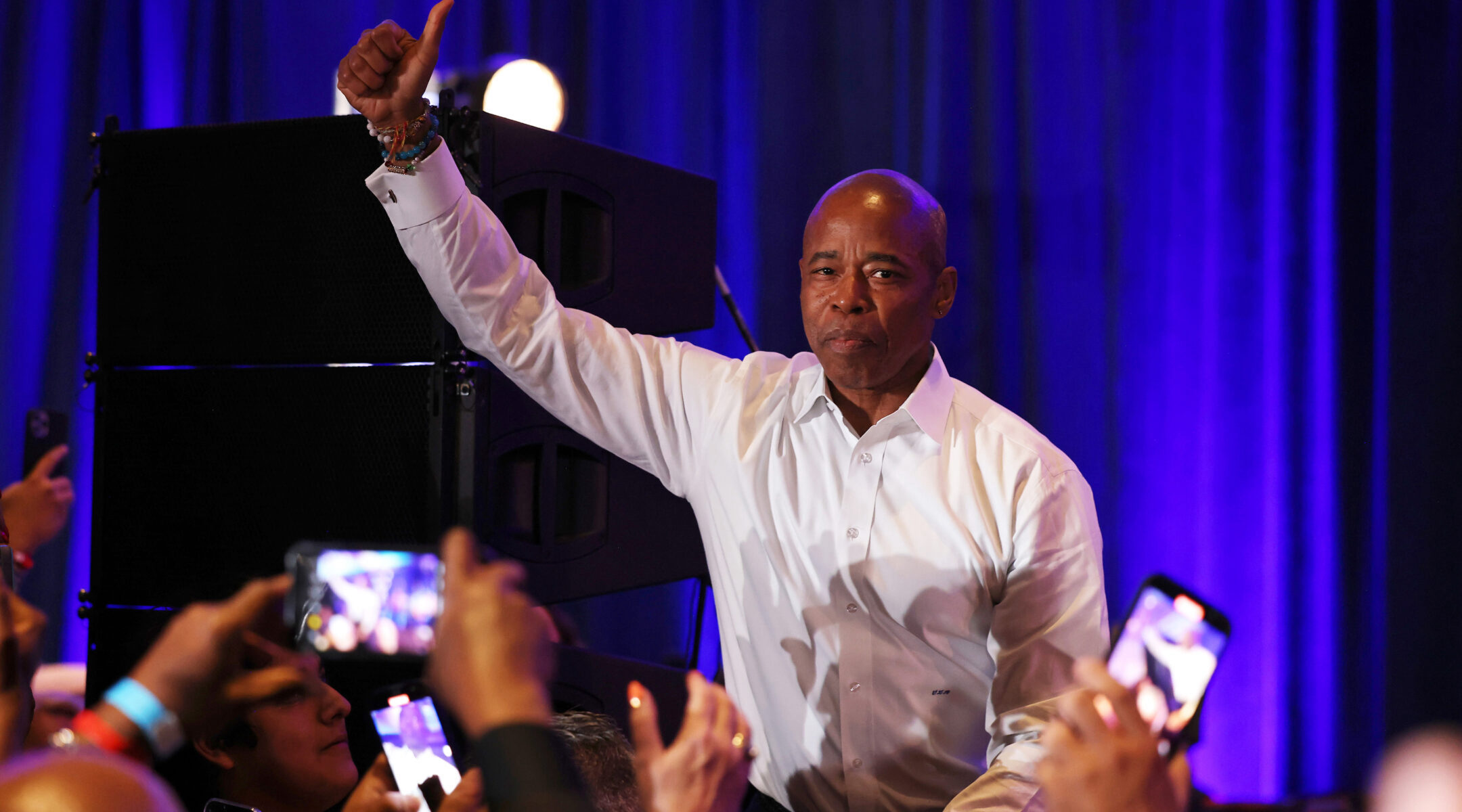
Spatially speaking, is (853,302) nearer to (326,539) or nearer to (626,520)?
(626,520)

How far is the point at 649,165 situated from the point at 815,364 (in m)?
0.50

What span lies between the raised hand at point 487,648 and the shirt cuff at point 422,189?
0.93 meters

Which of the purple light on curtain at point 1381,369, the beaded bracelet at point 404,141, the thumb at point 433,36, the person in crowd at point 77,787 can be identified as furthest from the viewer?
the purple light on curtain at point 1381,369

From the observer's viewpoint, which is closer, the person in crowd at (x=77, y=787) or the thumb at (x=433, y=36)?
the person in crowd at (x=77, y=787)

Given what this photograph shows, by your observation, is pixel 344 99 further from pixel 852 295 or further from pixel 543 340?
pixel 852 295

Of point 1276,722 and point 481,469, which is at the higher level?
point 481,469

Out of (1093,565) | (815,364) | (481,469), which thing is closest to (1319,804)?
(1093,565)

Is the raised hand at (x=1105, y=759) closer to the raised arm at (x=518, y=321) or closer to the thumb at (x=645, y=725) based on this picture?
the thumb at (x=645, y=725)

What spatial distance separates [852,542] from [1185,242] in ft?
6.15

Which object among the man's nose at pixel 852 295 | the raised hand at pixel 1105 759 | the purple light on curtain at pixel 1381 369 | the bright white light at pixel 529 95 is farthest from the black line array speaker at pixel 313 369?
the purple light on curtain at pixel 1381 369

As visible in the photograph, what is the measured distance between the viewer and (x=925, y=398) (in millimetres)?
1710

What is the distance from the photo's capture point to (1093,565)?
160 cm

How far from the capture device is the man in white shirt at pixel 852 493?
1.58m

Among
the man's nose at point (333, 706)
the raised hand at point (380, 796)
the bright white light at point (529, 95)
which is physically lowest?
the raised hand at point (380, 796)
